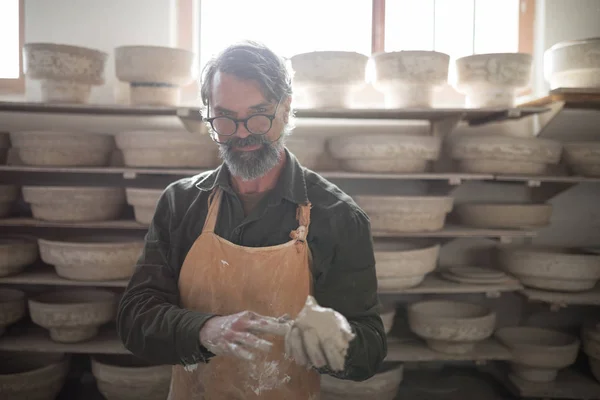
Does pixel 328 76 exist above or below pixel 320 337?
above

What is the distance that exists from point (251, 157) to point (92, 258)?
4.26 feet

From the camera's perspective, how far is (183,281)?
1247 millimetres

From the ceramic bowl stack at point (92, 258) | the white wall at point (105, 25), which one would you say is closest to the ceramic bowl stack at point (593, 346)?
the ceramic bowl stack at point (92, 258)

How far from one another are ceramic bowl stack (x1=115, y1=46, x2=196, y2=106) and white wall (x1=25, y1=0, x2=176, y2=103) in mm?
450

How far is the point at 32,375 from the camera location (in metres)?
2.12

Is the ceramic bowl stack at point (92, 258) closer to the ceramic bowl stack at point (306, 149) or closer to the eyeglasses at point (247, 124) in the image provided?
the ceramic bowl stack at point (306, 149)

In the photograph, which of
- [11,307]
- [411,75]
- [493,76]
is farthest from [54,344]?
[493,76]

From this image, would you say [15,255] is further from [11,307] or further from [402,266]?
[402,266]

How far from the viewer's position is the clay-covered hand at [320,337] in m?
0.92

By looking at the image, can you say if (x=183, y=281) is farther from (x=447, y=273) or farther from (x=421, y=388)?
(x=421, y=388)

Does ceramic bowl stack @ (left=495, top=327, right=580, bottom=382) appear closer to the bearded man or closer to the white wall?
the bearded man

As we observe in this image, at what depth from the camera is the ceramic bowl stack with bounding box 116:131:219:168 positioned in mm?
2150

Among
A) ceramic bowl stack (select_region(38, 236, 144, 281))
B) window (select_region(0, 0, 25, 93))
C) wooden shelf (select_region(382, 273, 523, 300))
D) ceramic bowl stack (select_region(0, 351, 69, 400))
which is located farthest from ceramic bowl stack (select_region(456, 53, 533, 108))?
window (select_region(0, 0, 25, 93))

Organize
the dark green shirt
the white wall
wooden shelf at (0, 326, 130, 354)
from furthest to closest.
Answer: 1. the white wall
2. wooden shelf at (0, 326, 130, 354)
3. the dark green shirt
